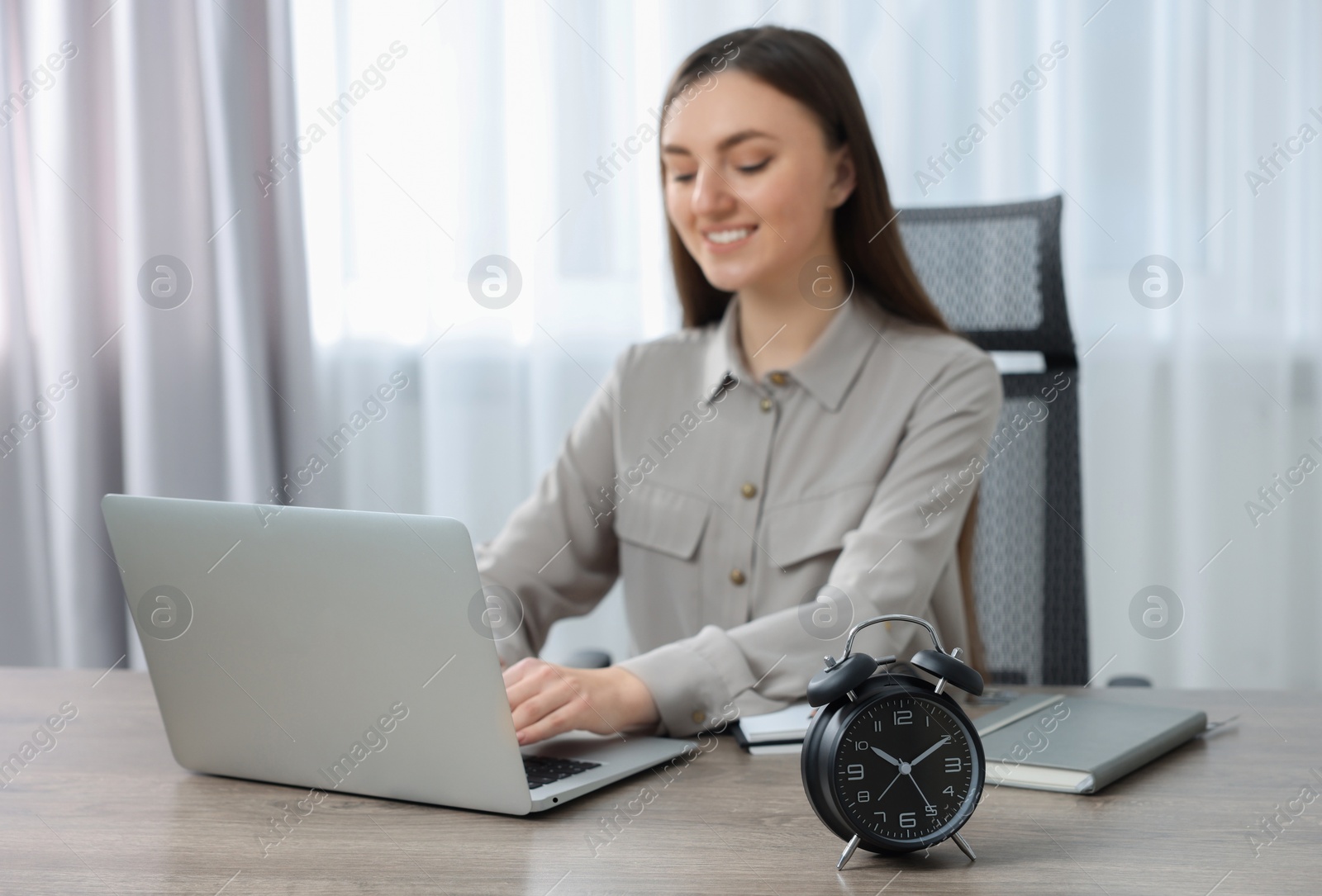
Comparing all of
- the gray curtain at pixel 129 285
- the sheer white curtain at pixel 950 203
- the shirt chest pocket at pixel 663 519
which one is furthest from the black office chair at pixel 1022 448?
the gray curtain at pixel 129 285

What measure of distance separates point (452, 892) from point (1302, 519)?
7.32 ft

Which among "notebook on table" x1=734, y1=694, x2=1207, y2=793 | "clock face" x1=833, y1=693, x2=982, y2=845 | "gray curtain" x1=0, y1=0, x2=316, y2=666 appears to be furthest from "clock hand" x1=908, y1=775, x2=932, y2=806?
"gray curtain" x1=0, y1=0, x2=316, y2=666

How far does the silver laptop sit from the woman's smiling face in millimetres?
697

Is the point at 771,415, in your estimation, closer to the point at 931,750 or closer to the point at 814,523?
the point at 814,523

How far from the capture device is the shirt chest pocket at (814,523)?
1.42 m

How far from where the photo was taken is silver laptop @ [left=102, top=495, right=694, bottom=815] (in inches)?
31.8

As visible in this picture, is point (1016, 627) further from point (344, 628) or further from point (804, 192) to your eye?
point (344, 628)

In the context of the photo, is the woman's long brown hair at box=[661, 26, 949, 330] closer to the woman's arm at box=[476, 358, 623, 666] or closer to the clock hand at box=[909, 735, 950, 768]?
the woman's arm at box=[476, 358, 623, 666]

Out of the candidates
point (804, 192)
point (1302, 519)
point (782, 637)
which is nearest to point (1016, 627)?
point (782, 637)

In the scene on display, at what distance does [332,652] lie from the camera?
854 mm

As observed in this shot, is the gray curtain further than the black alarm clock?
Yes

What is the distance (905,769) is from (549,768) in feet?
0.98

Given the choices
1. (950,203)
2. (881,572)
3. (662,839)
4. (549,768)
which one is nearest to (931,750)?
(662,839)

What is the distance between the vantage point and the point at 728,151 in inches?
55.8
